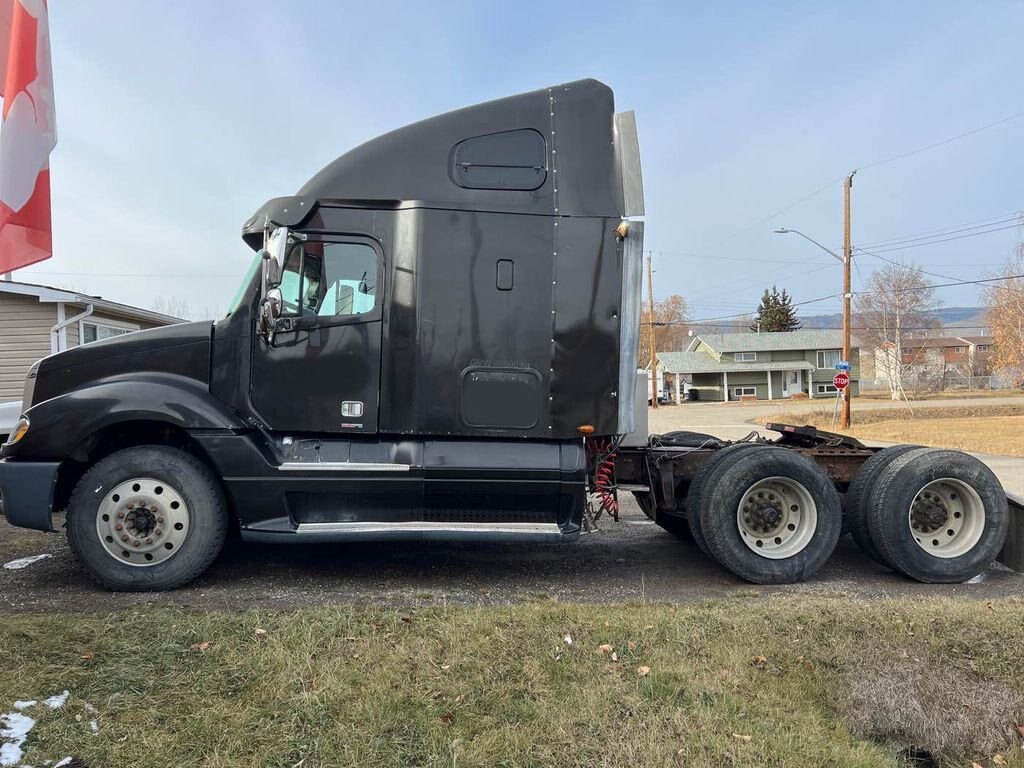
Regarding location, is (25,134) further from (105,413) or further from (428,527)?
(428,527)

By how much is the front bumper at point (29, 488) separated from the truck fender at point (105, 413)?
0.08 metres

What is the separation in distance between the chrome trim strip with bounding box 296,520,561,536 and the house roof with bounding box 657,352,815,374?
180 ft

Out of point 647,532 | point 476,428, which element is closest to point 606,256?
point 476,428

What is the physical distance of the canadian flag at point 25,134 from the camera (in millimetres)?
4219

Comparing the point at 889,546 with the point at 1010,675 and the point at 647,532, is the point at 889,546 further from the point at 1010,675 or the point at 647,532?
the point at 647,532

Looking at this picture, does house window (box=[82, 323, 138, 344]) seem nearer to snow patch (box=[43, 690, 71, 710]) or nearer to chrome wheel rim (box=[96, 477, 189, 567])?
chrome wheel rim (box=[96, 477, 189, 567])

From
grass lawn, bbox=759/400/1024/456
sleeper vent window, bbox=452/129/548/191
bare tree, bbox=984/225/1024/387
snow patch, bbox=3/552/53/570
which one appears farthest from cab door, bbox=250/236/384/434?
bare tree, bbox=984/225/1024/387

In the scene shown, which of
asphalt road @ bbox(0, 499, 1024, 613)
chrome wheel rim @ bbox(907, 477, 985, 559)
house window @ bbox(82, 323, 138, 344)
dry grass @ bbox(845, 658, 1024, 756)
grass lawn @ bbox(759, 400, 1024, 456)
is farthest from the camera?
grass lawn @ bbox(759, 400, 1024, 456)

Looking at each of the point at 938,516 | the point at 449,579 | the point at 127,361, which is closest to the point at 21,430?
the point at 127,361

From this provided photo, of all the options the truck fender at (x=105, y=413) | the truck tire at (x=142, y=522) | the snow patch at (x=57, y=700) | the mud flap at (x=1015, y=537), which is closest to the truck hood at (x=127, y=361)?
the truck fender at (x=105, y=413)

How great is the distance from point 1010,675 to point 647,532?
3749mm

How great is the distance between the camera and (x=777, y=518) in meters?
5.16

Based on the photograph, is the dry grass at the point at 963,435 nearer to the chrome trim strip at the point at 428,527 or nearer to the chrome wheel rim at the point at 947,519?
the chrome wheel rim at the point at 947,519

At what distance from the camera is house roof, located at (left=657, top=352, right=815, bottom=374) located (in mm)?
57125
